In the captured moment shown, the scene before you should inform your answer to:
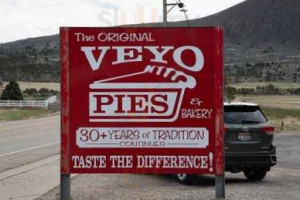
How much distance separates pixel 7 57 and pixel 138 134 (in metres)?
182

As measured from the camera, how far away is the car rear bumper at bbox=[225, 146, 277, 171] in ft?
39.1

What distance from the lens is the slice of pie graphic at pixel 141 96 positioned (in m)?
8.99

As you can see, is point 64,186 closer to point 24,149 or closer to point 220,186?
point 220,186

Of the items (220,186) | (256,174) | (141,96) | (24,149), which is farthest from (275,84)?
(141,96)

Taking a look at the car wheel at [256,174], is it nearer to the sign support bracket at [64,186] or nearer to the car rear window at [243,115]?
the car rear window at [243,115]

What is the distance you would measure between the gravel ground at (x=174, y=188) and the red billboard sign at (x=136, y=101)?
134 centimetres

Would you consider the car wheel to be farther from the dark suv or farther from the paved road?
the paved road

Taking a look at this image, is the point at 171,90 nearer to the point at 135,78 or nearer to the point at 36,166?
the point at 135,78

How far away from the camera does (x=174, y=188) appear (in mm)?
11484

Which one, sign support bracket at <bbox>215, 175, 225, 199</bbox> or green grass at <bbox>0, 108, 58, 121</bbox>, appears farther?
green grass at <bbox>0, 108, 58, 121</bbox>

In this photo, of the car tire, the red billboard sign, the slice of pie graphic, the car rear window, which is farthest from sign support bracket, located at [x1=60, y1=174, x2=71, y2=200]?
the car rear window

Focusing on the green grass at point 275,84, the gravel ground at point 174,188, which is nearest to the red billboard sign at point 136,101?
the gravel ground at point 174,188

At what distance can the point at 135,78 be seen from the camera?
9.02 metres

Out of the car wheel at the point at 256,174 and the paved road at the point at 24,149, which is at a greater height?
the paved road at the point at 24,149
